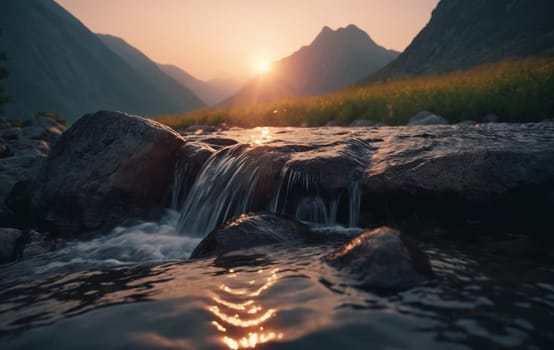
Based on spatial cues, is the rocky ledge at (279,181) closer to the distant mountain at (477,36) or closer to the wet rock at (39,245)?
the wet rock at (39,245)

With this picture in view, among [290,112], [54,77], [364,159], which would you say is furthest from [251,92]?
[364,159]

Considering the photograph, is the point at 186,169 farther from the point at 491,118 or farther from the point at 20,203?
the point at 491,118

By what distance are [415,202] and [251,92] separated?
162822mm

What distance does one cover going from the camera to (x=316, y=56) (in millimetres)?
186625

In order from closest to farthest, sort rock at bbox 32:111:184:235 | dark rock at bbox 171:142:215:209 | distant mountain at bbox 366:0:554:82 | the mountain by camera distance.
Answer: rock at bbox 32:111:184:235 < dark rock at bbox 171:142:215:209 < distant mountain at bbox 366:0:554:82 < the mountain

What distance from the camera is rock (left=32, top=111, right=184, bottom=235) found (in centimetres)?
633

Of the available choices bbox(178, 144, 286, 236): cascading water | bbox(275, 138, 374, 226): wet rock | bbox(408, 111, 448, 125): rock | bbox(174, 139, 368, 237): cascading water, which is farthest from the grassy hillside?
bbox(178, 144, 286, 236): cascading water

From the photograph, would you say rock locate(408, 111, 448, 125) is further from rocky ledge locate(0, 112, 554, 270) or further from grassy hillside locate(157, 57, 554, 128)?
rocky ledge locate(0, 112, 554, 270)

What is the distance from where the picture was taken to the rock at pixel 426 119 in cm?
1005

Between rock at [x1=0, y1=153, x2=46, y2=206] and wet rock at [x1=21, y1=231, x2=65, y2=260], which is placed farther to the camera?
rock at [x1=0, y1=153, x2=46, y2=206]

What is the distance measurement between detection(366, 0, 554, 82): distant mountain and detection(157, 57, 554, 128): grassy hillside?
138 ft

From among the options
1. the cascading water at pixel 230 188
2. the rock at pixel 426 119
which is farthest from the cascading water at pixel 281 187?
the rock at pixel 426 119

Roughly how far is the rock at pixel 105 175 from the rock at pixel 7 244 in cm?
120

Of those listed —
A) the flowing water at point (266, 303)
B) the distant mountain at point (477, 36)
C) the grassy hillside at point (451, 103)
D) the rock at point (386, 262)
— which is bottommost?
the flowing water at point (266, 303)
